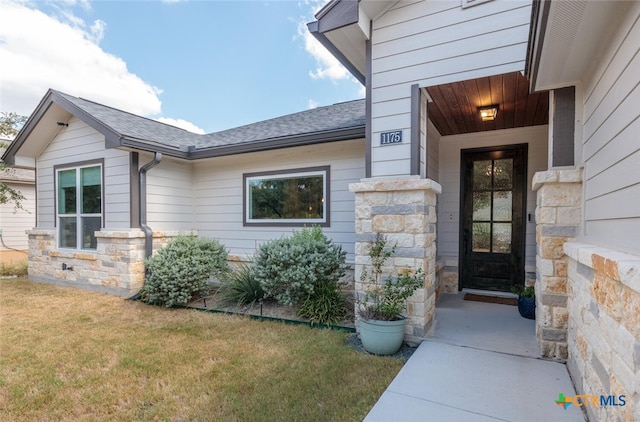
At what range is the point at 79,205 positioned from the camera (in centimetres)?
612

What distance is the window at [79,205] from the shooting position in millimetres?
5895

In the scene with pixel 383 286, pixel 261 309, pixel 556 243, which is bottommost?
pixel 261 309

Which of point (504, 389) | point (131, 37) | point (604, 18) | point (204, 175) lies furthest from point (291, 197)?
point (131, 37)

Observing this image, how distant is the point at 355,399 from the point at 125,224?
4932mm

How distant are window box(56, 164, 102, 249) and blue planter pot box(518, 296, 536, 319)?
699 cm

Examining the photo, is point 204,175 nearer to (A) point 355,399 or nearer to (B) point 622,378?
(A) point 355,399

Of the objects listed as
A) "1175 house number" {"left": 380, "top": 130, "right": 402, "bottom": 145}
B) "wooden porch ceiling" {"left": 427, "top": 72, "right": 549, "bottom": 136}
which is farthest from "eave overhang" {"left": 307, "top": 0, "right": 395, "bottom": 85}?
"1175 house number" {"left": 380, "top": 130, "right": 402, "bottom": 145}

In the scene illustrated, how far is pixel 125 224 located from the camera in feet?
17.7

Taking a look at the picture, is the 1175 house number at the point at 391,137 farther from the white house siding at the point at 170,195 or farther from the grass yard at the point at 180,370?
the white house siding at the point at 170,195

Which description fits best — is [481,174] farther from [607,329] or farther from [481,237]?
[607,329]

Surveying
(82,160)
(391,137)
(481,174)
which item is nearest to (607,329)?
(391,137)

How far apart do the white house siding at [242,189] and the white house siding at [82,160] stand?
4.30ft

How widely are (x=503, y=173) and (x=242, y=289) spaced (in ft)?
14.5

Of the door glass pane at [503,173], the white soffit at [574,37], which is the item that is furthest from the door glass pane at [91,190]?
the door glass pane at [503,173]
